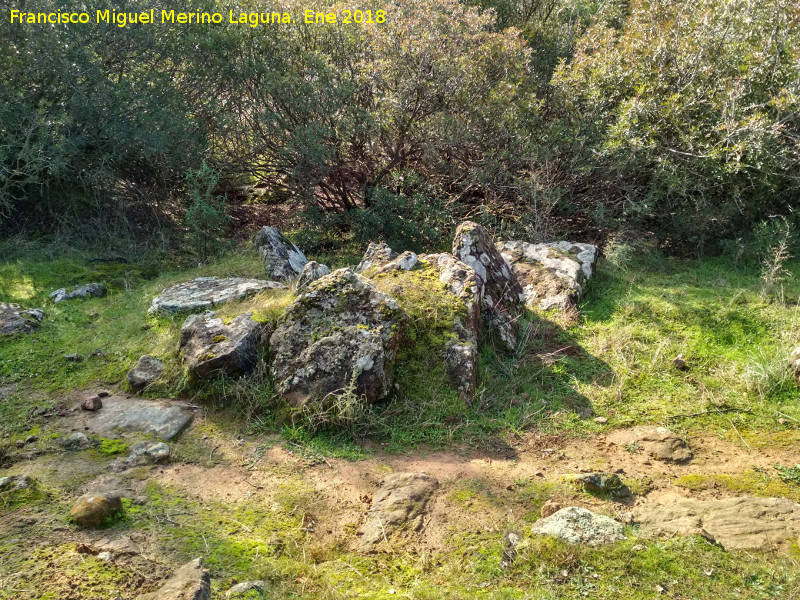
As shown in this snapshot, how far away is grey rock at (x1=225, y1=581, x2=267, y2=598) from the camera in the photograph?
2.41 m

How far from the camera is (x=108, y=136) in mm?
8750

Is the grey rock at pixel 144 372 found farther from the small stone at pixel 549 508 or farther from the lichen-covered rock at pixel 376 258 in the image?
the small stone at pixel 549 508

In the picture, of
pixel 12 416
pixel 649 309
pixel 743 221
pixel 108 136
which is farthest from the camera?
pixel 108 136

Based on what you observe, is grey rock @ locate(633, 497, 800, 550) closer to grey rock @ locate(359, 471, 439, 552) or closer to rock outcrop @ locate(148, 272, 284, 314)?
grey rock @ locate(359, 471, 439, 552)

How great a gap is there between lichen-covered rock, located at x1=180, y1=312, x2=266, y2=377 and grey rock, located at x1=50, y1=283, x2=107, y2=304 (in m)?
2.60

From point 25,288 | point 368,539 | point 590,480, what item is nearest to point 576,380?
point 590,480

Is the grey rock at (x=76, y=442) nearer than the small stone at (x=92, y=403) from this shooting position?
Yes

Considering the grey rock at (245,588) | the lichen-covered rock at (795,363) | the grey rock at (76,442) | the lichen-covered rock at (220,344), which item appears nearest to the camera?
the grey rock at (245,588)

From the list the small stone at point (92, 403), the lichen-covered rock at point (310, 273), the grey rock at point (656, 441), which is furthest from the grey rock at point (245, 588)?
the lichen-covered rock at point (310, 273)

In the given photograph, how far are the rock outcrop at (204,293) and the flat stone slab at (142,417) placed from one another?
1489 millimetres

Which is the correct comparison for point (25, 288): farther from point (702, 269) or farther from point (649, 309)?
point (702, 269)

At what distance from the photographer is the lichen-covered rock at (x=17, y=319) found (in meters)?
5.41

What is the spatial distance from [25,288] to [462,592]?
255 inches

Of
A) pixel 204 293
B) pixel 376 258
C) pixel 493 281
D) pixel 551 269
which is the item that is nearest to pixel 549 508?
pixel 493 281
